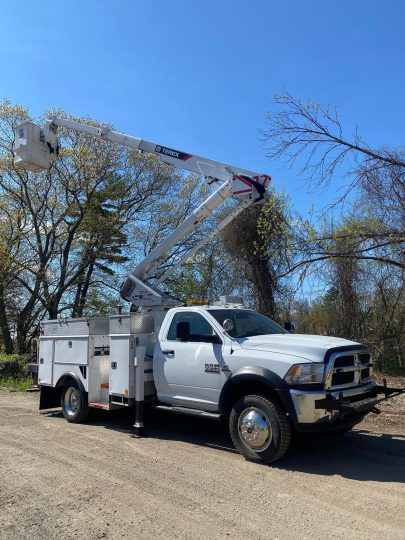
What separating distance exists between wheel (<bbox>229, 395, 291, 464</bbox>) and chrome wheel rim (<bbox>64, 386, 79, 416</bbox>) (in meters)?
4.11

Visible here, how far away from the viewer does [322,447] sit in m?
7.25

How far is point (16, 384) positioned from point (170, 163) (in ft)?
32.6

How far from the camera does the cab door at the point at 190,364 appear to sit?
7.14m

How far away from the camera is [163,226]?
85.4ft

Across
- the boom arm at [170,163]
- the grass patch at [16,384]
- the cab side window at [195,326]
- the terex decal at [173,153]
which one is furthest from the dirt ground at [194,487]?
the grass patch at [16,384]

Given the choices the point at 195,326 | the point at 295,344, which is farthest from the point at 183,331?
the point at 295,344

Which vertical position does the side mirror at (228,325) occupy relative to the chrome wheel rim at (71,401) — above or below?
above

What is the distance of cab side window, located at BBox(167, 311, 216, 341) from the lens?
24.6 feet

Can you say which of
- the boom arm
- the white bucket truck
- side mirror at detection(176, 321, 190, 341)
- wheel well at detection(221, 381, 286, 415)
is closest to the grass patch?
the white bucket truck

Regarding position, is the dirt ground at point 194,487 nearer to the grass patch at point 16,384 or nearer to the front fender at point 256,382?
the front fender at point 256,382

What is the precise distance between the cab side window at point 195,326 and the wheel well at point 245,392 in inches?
36.6

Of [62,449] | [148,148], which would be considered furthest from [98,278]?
[62,449]

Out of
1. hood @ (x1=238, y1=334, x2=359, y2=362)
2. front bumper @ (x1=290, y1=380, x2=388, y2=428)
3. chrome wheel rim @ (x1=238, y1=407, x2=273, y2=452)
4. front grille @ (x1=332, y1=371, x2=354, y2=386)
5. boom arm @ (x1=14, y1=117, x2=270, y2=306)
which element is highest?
boom arm @ (x1=14, y1=117, x2=270, y2=306)

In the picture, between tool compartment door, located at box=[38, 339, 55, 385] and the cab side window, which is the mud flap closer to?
tool compartment door, located at box=[38, 339, 55, 385]
